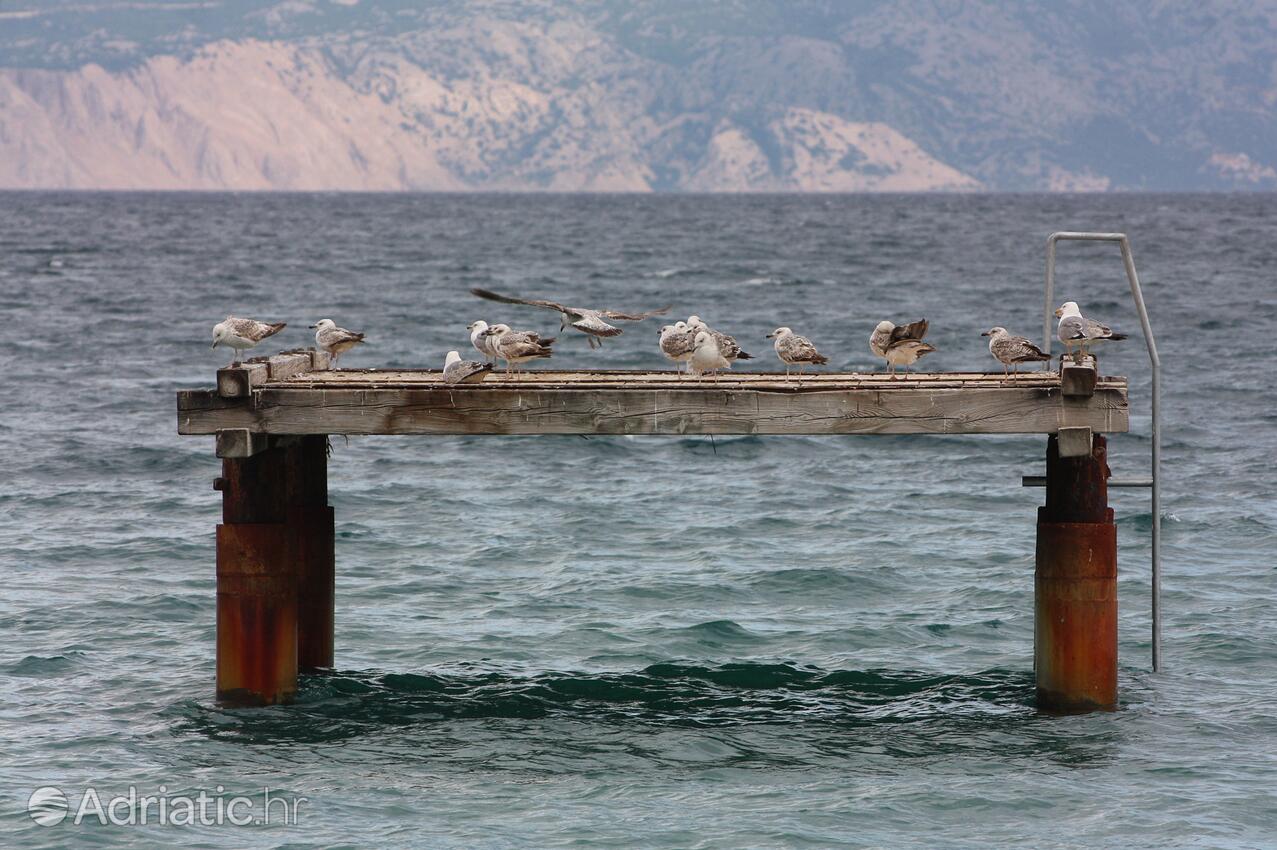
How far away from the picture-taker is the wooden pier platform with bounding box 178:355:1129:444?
1502 cm

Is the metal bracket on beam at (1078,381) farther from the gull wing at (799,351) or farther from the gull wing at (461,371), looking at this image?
the gull wing at (461,371)

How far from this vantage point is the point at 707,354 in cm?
1689

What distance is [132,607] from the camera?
21141mm

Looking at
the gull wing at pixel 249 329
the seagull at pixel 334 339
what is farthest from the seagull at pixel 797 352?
the gull wing at pixel 249 329

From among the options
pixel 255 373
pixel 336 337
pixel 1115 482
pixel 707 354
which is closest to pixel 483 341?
pixel 707 354

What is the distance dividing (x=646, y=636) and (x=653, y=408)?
5820 mm

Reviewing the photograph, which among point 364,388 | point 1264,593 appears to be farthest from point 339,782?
point 1264,593

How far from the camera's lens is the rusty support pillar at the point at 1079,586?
51.8 feet

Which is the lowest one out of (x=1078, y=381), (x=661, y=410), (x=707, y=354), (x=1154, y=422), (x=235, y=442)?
(x=235, y=442)

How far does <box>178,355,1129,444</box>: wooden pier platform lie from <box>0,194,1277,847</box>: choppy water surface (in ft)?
9.48

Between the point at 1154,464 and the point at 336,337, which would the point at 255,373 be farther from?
the point at 1154,464

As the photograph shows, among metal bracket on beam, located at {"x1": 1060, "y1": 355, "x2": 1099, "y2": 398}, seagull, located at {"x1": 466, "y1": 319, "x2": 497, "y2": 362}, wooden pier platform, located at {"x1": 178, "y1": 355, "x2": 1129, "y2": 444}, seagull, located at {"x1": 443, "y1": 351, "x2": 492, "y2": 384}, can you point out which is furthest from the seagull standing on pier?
metal bracket on beam, located at {"x1": 1060, "y1": 355, "x2": 1099, "y2": 398}

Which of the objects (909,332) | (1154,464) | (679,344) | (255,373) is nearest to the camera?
(255,373)

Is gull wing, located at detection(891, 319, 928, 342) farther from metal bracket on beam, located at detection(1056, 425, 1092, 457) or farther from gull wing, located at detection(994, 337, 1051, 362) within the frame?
metal bracket on beam, located at detection(1056, 425, 1092, 457)
